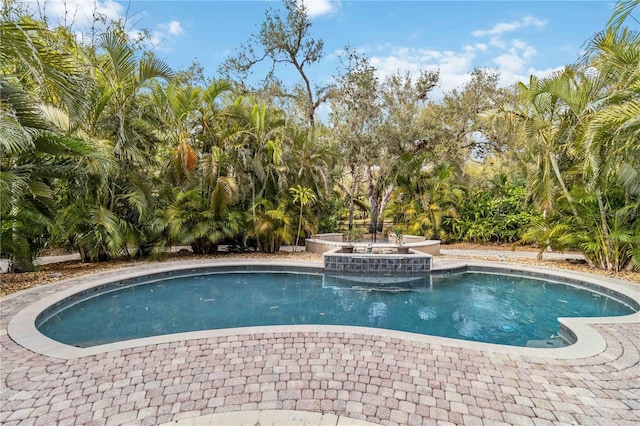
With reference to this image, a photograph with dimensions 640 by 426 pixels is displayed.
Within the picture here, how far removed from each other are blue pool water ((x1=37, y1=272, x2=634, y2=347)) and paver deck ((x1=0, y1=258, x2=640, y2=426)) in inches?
61.4

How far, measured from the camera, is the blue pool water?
5543 millimetres

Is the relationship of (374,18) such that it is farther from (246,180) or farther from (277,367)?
(277,367)

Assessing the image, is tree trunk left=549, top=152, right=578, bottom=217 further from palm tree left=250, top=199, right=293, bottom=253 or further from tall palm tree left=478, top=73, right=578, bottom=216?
palm tree left=250, top=199, right=293, bottom=253

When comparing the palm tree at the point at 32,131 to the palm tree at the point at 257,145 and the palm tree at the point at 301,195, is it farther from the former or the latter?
the palm tree at the point at 301,195

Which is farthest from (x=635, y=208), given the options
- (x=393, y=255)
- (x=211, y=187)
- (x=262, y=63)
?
(x=262, y=63)

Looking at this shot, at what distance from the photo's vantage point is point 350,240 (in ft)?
40.4

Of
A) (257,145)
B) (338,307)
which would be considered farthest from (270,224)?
(338,307)

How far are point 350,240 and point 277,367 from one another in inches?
353

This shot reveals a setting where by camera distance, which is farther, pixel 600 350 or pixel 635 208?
pixel 635 208

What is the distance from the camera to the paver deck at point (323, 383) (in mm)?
2756

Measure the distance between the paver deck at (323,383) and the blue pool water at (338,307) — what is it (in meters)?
1.56

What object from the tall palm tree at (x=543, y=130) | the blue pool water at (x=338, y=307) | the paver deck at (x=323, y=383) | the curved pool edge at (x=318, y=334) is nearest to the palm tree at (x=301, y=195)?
the blue pool water at (x=338, y=307)

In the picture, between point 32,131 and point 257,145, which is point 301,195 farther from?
point 32,131

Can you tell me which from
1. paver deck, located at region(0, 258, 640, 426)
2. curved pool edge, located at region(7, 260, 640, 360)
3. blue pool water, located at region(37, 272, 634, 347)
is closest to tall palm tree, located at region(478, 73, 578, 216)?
blue pool water, located at region(37, 272, 634, 347)
